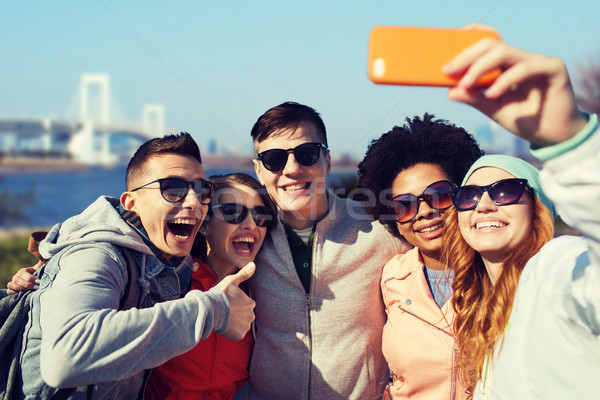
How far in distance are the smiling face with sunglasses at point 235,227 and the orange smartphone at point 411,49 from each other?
2.26m

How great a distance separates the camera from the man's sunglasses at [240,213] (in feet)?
10.8

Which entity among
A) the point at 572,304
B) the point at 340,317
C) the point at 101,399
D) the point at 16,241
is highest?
the point at 572,304

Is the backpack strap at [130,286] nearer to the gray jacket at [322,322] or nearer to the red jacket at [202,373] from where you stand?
the red jacket at [202,373]

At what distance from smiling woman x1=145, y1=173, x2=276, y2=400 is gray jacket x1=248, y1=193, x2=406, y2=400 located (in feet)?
0.40

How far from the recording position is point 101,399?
2.41 meters

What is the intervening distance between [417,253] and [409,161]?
0.65 metres

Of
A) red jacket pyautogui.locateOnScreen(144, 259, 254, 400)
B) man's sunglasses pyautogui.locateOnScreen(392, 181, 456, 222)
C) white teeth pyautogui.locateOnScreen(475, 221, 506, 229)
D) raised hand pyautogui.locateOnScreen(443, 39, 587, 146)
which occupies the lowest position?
red jacket pyautogui.locateOnScreen(144, 259, 254, 400)

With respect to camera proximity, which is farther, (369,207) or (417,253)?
(369,207)

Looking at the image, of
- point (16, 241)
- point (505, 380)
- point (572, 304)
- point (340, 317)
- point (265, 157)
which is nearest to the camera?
point (572, 304)

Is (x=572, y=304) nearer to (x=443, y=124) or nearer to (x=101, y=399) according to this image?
(x=101, y=399)

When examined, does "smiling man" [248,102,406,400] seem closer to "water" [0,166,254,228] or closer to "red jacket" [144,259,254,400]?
"red jacket" [144,259,254,400]

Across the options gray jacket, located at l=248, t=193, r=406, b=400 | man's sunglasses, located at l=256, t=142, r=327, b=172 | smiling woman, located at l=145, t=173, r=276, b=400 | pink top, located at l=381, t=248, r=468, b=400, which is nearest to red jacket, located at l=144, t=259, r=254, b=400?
smiling woman, located at l=145, t=173, r=276, b=400

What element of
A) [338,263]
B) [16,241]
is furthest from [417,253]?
[16,241]

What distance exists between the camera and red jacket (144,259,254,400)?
2910 millimetres
